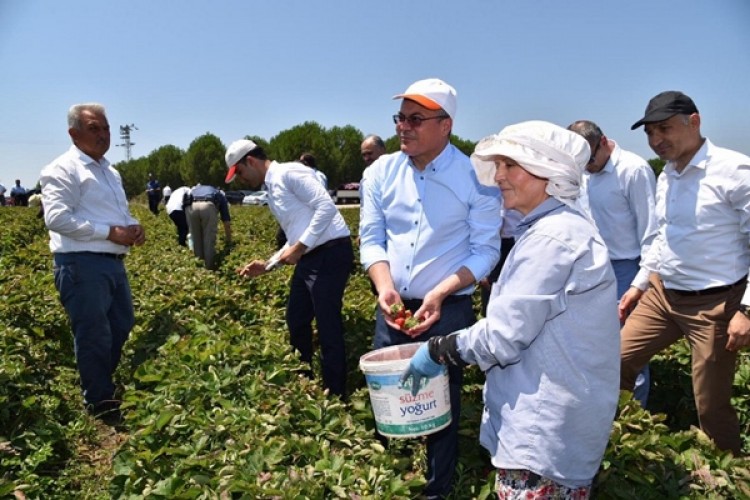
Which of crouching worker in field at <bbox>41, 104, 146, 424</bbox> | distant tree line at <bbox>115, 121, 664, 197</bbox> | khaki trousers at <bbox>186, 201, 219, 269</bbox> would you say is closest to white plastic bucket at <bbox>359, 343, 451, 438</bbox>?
crouching worker in field at <bbox>41, 104, 146, 424</bbox>

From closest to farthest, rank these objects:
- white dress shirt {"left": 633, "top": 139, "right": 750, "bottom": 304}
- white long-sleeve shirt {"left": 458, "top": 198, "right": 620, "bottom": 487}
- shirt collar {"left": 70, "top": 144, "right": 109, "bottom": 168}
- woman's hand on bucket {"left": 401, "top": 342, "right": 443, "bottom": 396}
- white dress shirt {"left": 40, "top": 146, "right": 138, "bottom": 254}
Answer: white long-sleeve shirt {"left": 458, "top": 198, "right": 620, "bottom": 487}
woman's hand on bucket {"left": 401, "top": 342, "right": 443, "bottom": 396}
white dress shirt {"left": 633, "top": 139, "right": 750, "bottom": 304}
white dress shirt {"left": 40, "top": 146, "right": 138, "bottom": 254}
shirt collar {"left": 70, "top": 144, "right": 109, "bottom": 168}

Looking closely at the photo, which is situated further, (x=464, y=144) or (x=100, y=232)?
(x=464, y=144)

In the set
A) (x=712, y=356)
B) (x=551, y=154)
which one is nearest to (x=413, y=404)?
(x=551, y=154)

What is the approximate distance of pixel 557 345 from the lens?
190 cm

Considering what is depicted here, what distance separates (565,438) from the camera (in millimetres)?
1907

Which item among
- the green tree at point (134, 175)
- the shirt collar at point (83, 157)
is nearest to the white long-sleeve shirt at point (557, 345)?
the shirt collar at point (83, 157)

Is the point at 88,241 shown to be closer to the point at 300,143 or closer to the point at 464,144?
the point at 300,143

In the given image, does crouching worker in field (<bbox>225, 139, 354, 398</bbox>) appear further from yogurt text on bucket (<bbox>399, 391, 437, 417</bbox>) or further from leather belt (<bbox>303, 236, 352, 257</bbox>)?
yogurt text on bucket (<bbox>399, 391, 437, 417</bbox>)

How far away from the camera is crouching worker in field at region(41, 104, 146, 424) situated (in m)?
4.23

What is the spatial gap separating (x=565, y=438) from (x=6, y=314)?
5062mm

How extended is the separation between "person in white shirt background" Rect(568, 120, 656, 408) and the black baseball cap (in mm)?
650

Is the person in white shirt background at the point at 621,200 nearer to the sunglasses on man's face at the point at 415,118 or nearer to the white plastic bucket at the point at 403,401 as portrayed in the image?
the sunglasses on man's face at the point at 415,118

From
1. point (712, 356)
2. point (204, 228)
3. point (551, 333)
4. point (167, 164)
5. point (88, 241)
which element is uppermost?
point (167, 164)

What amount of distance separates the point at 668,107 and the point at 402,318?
2115 mm
